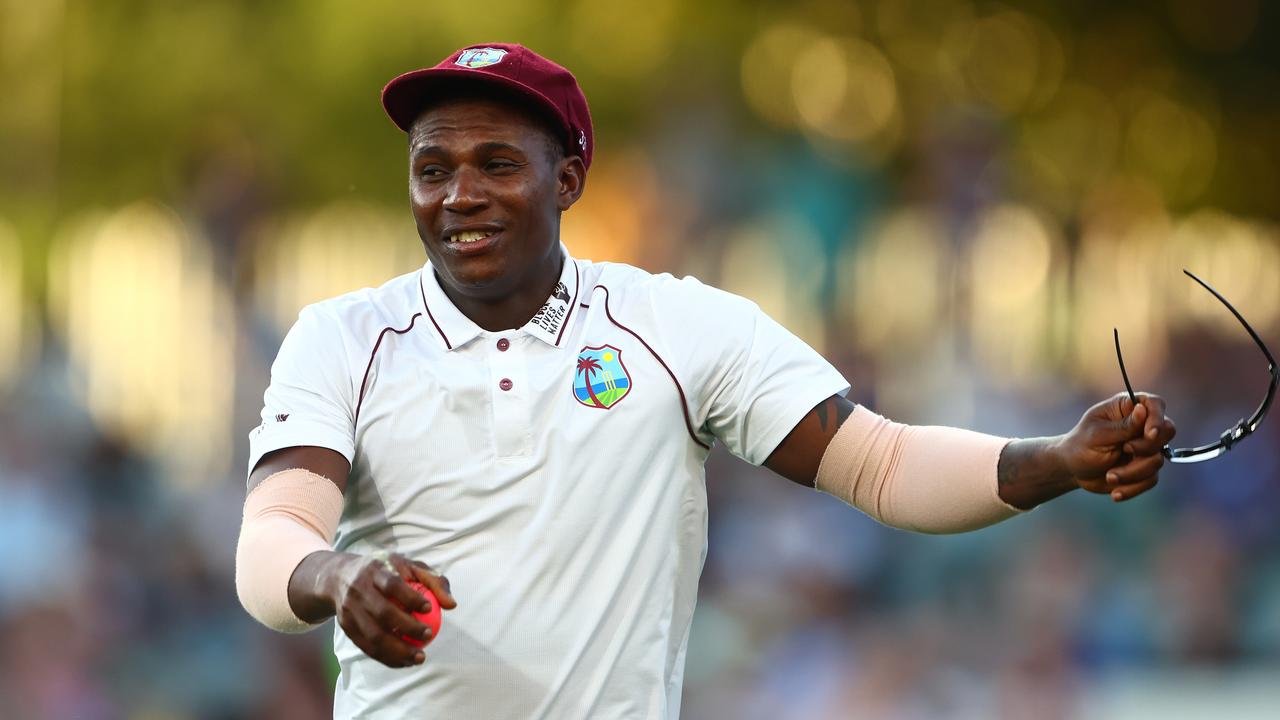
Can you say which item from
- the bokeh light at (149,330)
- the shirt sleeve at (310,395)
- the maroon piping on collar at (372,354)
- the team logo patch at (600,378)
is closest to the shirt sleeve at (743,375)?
the team logo patch at (600,378)

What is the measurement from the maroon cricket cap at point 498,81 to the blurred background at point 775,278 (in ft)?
12.2

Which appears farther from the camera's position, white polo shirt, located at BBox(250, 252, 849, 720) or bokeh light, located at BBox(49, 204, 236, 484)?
bokeh light, located at BBox(49, 204, 236, 484)

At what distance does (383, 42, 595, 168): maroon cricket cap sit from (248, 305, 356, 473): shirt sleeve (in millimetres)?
418

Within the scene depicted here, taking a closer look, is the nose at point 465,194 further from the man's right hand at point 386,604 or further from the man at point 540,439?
the man's right hand at point 386,604

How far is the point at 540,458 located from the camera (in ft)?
10.2

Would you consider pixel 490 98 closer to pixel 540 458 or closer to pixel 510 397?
pixel 510 397

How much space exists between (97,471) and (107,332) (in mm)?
2968

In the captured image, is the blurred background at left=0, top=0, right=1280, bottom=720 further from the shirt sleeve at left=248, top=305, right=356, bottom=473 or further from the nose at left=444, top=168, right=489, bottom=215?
the nose at left=444, top=168, right=489, bottom=215

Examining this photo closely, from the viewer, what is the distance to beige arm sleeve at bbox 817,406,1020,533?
3.18 metres

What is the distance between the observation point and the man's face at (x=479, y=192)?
3.16m

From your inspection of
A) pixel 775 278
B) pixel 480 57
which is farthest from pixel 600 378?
pixel 775 278

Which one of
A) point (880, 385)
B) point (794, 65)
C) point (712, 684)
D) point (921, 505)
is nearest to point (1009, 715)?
point (712, 684)

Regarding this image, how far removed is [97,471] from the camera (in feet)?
25.5

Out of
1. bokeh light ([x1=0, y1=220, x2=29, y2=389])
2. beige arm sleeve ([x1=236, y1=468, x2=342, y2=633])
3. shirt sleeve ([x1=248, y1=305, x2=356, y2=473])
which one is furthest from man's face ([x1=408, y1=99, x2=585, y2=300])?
bokeh light ([x1=0, y1=220, x2=29, y2=389])
